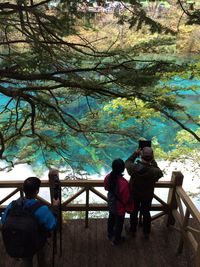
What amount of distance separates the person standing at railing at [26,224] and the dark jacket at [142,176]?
1.21 meters

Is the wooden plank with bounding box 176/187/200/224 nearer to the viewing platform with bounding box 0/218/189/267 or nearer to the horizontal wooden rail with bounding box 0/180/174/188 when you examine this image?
the horizontal wooden rail with bounding box 0/180/174/188

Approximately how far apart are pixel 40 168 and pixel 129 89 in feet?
34.6

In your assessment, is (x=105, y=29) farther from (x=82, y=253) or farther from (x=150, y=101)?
(x=82, y=253)

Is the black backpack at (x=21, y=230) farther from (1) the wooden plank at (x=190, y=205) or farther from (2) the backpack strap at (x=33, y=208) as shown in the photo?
(1) the wooden plank at (x=190, y=205)

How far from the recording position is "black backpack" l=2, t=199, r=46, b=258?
237 cm

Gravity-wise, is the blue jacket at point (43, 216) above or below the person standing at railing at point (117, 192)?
above

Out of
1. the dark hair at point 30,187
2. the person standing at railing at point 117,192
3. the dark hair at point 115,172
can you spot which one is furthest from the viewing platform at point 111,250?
the dark hair at point 30,187

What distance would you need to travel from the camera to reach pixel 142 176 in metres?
3.38

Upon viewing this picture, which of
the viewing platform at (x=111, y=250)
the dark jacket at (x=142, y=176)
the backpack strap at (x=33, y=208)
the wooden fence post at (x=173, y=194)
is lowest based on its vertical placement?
the viewing platform at (x=111, y=250)

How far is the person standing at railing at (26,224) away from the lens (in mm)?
2377

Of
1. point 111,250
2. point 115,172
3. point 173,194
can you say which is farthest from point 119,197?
point 173,194

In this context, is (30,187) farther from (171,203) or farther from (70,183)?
(171,203)

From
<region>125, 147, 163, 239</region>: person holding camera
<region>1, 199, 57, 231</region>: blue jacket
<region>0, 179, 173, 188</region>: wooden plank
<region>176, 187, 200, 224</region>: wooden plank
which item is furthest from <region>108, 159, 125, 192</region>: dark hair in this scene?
<region>1, 199, 57, 231</region>: blue jacket

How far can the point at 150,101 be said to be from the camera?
373 cm
